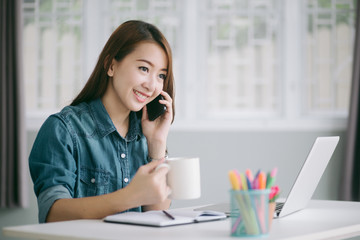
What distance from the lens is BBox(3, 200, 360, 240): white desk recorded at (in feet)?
3.91

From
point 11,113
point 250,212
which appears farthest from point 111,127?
point 11,113

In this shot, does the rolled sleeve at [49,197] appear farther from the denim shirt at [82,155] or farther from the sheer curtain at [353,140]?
the sheer curtain at [353,140]

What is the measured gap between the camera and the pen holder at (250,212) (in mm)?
1160

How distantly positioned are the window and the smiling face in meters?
2.19

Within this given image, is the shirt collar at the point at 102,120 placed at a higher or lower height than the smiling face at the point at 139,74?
lower

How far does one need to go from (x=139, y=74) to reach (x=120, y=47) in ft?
0.37

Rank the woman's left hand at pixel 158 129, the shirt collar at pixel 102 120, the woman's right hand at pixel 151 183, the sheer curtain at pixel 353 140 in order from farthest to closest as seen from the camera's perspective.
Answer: the sheer curtain at pixel 353 140 → the woman's left hand at pixel 158 129 → the shirt collar at pixel 102 120 → the woman's right hand at pixel 151 183

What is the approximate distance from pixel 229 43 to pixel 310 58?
23.7 inches

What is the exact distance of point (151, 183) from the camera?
1304 millimetres

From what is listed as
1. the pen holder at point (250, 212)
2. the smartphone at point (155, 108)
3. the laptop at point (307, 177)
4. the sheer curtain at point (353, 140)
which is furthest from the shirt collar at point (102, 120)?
the sheer curtain at point (353, 140)

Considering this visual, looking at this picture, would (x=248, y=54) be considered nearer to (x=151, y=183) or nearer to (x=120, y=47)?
(x=120, y=47)

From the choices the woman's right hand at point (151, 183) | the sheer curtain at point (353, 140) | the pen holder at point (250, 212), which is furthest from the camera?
the sheer curtain at point (353, 140)

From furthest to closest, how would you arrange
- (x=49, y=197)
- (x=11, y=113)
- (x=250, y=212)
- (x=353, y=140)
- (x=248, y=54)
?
(x=248, y=54) → (x=11, y=113) → (x=353, y=140) → (x=49, y=197) → (x=250, y=212)

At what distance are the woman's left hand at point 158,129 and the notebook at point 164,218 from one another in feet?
1.48
